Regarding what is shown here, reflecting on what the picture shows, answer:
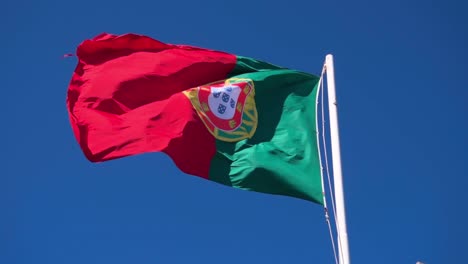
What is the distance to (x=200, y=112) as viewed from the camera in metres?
12.6

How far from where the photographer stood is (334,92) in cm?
1188

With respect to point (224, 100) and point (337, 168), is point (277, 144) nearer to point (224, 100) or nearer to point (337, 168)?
point (224, 100)

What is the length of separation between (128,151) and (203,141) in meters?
1.29

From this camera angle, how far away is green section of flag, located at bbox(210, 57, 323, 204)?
39.3ft

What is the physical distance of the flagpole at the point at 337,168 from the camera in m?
10.3

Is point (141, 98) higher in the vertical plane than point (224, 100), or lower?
lower

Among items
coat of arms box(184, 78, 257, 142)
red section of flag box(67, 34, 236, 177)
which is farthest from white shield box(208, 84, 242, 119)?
red section of flag box(67, 34, 236, 177)

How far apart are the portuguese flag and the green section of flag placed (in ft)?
0.06

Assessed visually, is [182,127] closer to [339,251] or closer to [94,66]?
[94,66]

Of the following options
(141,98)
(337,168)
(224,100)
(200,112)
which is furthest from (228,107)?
(337,168)

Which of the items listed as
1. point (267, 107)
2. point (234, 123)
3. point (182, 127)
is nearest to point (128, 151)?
point (182, 127)

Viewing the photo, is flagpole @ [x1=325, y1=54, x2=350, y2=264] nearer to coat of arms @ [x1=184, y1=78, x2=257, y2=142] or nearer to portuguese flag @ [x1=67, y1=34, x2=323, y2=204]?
portuguese flag @ [x1=67, y1=34, x2=323, y2=204]

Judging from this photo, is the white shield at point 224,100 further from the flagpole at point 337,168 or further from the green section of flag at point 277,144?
the flagpole at point 337,168

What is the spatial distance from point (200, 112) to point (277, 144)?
55.2 inches
